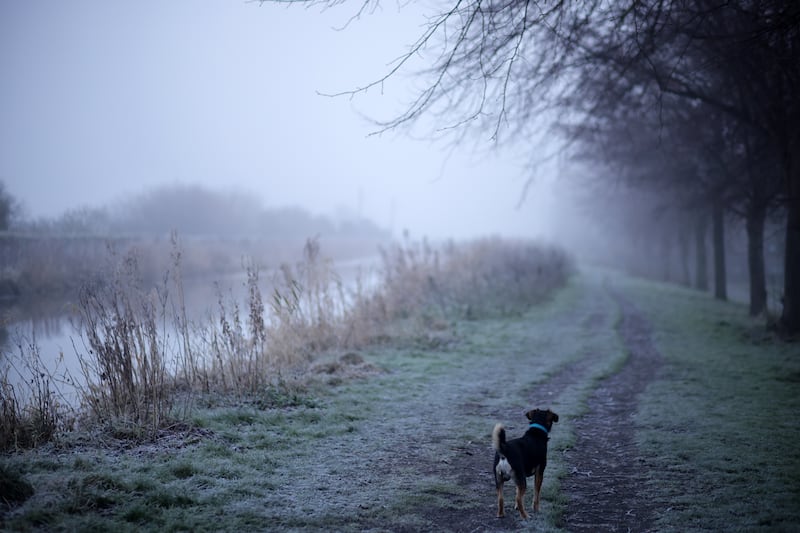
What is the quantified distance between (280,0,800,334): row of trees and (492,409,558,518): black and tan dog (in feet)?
10.9

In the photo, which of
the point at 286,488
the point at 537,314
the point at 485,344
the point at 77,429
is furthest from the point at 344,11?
the point at 537,314

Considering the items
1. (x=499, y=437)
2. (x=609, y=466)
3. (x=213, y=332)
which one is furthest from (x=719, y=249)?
(x=499, y=437)

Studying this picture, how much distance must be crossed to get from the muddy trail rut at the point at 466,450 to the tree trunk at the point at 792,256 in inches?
142

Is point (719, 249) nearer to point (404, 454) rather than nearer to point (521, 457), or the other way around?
point (404, 454)

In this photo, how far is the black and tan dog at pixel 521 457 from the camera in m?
3.95

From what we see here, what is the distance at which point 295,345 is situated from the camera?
10273 millimetres

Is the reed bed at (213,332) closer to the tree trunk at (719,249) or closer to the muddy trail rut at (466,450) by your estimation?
the muddy trail rut at (466,450)

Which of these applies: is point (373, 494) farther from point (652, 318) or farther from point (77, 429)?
point (652, 318)

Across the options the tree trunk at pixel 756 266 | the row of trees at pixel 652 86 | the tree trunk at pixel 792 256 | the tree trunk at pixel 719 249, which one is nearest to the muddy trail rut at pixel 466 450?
the tree trunk at pixel 792 256

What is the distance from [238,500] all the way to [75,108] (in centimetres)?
7482

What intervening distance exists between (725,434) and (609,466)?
1836mm

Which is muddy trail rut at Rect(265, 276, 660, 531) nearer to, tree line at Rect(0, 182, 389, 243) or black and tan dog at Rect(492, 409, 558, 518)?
black and tan dog at Rect(492, 409, 558, 518)

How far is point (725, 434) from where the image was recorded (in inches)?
244

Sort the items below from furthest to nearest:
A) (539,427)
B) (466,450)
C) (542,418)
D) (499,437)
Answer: (466,450)
(542,418)
(539,427)
(499,437)
